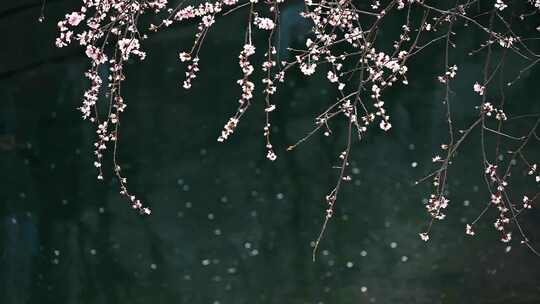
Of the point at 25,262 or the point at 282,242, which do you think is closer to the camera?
the point at 282,242

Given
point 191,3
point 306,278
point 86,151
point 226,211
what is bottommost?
point 306,278

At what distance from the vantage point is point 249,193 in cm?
318

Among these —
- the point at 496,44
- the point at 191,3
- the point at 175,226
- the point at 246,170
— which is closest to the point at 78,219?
the point at 175,226

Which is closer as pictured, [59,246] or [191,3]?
[191,3]

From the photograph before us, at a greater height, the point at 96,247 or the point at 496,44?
the point at 496,44

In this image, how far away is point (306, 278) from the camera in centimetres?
321

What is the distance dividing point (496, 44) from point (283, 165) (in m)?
0.84

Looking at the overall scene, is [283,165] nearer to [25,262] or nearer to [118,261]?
[118,261]

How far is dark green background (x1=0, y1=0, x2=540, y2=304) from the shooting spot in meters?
3.16

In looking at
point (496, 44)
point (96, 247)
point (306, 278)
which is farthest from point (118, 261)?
point (496, 44)

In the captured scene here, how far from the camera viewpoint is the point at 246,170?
3.17 metres

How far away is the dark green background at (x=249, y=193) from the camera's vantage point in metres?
3.16

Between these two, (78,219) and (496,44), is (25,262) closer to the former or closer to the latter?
(78,219)

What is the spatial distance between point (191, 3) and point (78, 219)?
34.5 inches
